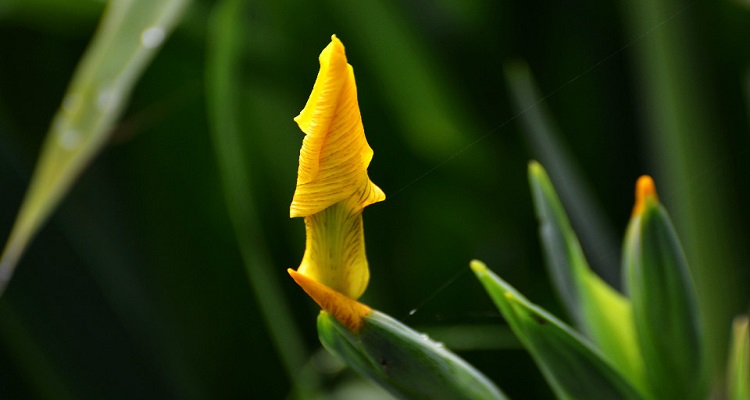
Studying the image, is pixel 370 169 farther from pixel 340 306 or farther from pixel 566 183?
pixel 340 306

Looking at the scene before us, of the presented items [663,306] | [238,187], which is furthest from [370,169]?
[663,306]

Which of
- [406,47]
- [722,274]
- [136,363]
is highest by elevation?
[406,47]

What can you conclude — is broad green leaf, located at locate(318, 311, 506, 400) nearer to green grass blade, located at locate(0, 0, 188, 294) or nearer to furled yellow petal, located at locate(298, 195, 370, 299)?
furled yellow petal, located at locate(298, 195, 370, 299)

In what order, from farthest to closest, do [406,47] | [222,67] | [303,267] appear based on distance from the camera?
[406,47], [222,67], [303,267]

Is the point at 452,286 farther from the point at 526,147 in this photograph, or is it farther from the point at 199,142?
the point at 199,142

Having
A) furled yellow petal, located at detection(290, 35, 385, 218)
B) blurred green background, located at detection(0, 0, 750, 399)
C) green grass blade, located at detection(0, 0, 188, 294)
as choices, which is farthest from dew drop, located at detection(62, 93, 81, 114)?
furled yellow petal, located at detection(290, 35, 385, 218)

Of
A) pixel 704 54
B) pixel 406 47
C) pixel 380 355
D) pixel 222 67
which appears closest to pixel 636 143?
pixel 704 54

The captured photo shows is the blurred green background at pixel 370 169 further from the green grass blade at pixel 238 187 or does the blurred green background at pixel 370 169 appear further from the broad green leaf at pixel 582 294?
the broad green leaf at pixel 582 294
